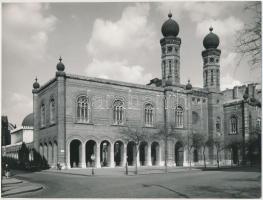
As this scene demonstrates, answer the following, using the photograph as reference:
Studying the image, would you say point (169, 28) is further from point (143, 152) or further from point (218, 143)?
point (143, 152)

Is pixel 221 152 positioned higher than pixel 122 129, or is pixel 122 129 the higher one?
pixel 122 129

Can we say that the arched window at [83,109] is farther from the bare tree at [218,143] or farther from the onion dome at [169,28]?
the bare tree at [218,143]

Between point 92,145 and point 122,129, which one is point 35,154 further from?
point 122,129

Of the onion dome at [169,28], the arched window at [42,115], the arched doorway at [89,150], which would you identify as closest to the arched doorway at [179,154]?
the arched doorway at [89,150]

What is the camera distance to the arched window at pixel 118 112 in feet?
154

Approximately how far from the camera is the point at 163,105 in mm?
51469

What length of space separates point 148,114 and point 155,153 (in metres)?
6.64

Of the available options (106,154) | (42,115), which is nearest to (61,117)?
(42,115)

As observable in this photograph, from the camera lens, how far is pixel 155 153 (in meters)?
53.4

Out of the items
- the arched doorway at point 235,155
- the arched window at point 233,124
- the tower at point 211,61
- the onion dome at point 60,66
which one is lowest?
the arched doorway at point 235,155

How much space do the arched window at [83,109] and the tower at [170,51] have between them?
45.6 ft

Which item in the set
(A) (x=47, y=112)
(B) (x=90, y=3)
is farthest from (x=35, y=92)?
(B) (x=90, y=3)

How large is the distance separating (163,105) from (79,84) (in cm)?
1305

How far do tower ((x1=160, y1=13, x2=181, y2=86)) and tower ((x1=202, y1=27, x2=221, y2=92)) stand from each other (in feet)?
22.6
